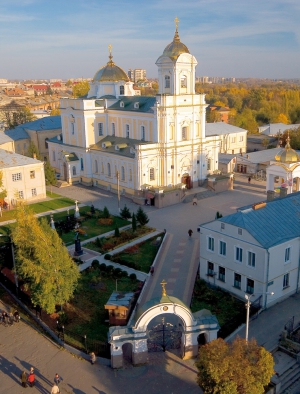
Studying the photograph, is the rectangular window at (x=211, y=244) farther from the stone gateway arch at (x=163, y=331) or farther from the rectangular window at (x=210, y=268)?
the stone gateway arch at (x=163, y=331)

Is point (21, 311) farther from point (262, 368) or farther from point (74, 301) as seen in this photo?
point (262, 368)

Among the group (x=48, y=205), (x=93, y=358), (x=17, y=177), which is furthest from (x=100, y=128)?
(x=93, y=358)

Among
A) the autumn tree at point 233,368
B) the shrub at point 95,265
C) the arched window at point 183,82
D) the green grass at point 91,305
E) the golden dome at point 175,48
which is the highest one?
the golden dome at point 175,48

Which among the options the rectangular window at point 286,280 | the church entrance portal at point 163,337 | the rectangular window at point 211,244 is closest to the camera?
the church entrance portal at point 163,337

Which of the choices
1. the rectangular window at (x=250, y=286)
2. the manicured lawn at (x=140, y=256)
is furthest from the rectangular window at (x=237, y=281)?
the manicured lawn at (x=140, y=256)

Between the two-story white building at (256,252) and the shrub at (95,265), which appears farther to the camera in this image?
the shrub at (95,265)

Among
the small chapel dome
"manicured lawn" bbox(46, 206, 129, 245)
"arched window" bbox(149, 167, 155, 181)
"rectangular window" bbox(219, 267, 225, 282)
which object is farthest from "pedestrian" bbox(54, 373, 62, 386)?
the small chapel dome

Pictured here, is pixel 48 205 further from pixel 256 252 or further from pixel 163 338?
pixel 163 338
